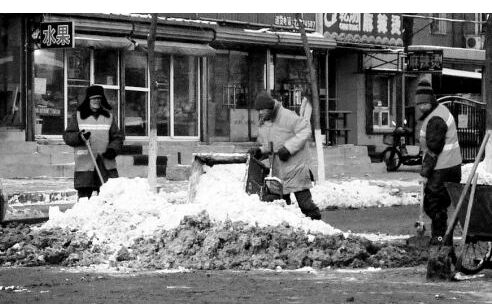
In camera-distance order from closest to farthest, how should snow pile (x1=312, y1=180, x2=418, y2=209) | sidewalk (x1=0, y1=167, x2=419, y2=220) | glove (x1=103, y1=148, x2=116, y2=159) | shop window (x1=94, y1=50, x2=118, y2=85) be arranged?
glove (x1=103, y1=148, x2=116, y2=159) < sidewalk (x1=0, y1=167, x2=419, y2=220) < snow pile (x1=312, y1=180, x2=418, y2=209) < shop window (x1=94, y1=50, x2=118, y2=85)

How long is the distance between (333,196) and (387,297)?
37.7 ft

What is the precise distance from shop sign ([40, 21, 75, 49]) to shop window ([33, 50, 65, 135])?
1.14 metres

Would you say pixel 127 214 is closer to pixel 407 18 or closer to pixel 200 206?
pixel 200 206

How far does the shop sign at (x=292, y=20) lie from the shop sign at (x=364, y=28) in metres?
0.40

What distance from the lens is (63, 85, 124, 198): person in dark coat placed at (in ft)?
45.5

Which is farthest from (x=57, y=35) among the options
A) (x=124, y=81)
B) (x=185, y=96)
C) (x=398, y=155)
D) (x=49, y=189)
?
(x=398, y=155)

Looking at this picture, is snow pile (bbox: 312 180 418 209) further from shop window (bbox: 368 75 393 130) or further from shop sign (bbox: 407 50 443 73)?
shop window (bbox: 368 75 393 130)

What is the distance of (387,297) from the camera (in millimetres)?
8656

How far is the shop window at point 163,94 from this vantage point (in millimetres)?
28141

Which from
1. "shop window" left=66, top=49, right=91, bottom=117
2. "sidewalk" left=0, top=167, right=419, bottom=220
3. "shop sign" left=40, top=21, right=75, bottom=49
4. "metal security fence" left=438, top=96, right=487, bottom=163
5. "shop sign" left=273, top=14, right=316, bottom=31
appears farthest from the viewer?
"metal security fence" left=438, top=96, right=487, bottom=163

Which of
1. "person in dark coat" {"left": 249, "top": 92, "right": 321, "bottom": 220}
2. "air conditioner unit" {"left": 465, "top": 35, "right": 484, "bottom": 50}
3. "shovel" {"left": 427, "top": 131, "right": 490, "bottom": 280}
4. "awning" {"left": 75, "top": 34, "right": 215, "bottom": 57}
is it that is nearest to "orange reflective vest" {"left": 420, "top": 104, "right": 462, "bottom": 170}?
"person in dark coat" {"left": 249, "top": 92, "right": 321, "bottom": 220}

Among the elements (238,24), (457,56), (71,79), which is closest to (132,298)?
(71,79)

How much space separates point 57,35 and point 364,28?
11865 mm

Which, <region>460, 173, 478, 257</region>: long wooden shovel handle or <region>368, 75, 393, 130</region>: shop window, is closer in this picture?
<region>460, 173, 478, 257</region>: long wooden shovel handle
